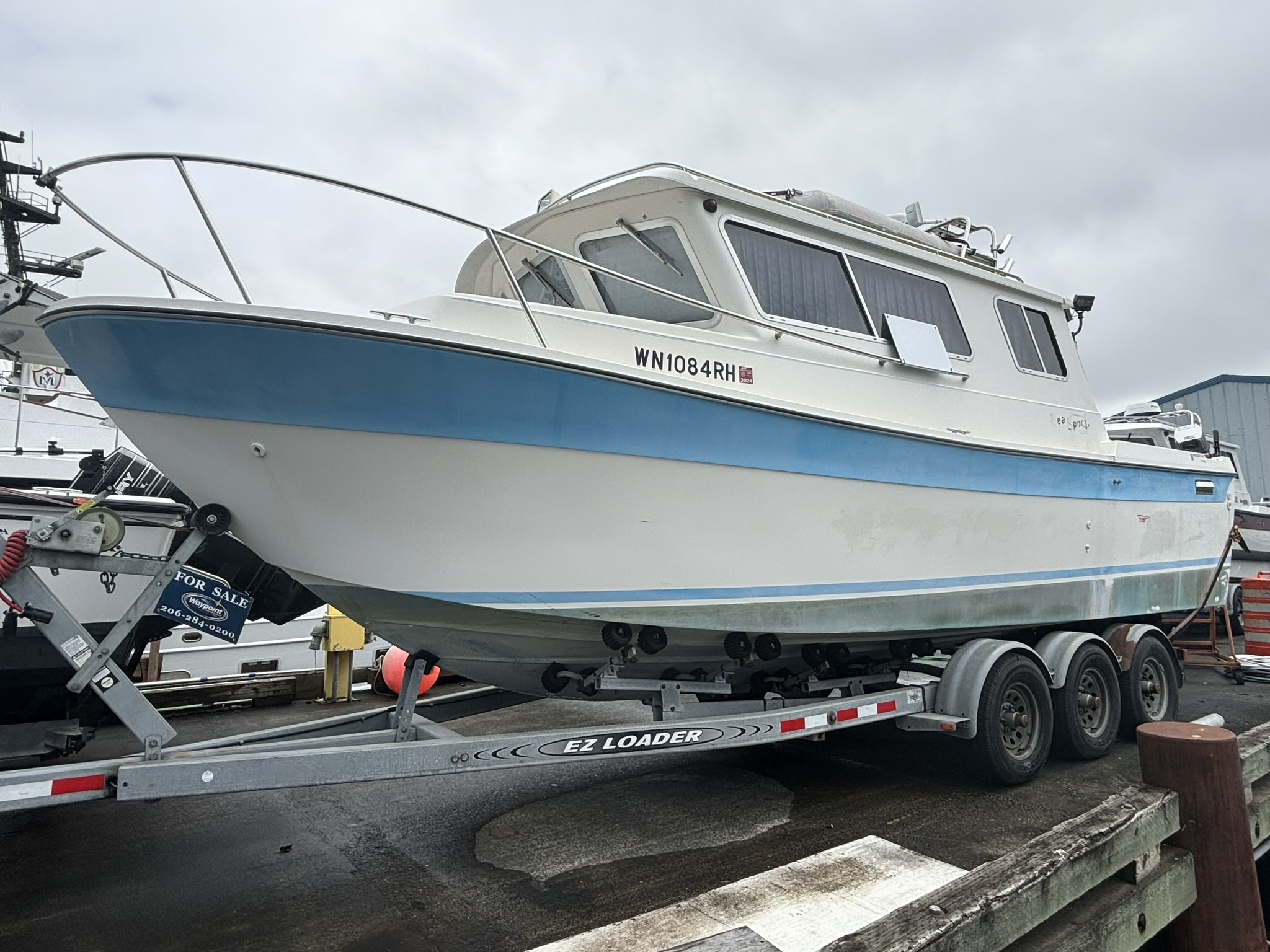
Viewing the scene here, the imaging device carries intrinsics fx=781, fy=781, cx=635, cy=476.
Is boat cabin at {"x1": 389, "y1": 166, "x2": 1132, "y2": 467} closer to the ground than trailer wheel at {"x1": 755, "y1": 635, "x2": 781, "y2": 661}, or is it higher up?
higher up

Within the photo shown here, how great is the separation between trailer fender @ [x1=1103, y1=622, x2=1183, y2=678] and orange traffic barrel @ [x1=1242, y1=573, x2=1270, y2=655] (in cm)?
419

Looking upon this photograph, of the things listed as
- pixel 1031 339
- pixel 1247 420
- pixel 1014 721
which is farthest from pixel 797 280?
pixel 1247 420

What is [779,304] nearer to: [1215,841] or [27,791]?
[1215,841]

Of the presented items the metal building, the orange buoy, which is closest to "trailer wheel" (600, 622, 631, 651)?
the orange buoy

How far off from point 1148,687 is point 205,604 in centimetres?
595

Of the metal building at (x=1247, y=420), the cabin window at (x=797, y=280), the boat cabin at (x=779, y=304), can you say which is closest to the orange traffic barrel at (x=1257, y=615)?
the boat cabin at (x=779, y=304)

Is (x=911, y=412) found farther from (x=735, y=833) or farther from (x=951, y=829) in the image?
(x=735, y=833)

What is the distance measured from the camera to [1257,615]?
353 inches

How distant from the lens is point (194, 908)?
311 cm

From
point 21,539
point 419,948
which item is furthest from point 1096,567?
point 21,539

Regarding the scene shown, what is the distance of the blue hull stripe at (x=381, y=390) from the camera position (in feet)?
8.89

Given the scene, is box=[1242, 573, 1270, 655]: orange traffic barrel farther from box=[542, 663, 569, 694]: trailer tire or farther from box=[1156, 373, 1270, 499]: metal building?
box=[1156, 373, 1270, 499]: metal building

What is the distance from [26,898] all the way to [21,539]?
1.67 m

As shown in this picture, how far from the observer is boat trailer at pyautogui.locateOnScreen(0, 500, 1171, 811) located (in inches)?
104
